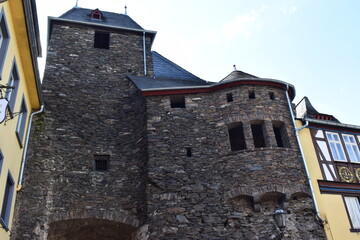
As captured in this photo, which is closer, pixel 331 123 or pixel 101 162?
pixel 101 162

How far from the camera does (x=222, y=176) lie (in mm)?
11703

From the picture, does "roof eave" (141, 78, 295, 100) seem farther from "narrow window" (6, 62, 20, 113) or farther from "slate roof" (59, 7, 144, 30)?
"slate roof" (59, 7, 144, 30)

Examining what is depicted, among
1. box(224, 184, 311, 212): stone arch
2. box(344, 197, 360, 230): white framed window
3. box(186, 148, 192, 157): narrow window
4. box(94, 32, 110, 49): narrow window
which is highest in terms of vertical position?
box(94, 32, 110, 49): narrow window

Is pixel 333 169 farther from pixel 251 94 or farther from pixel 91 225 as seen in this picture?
pixel 91 225

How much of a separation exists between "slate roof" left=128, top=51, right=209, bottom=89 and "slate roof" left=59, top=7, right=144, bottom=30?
1867 mm

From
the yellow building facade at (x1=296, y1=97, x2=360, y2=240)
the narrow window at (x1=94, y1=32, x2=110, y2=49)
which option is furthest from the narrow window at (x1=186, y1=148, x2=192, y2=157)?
the narrow window at (x1=94, y1=32, x2=110, y2=49)

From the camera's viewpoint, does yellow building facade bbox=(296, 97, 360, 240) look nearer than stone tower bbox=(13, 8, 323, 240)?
No

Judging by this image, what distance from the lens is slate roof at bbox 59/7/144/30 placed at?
1764cm

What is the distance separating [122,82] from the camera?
1518cm

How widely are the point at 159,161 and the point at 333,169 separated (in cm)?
571

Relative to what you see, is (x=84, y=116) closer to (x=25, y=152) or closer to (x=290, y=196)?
(x=25, y=152)

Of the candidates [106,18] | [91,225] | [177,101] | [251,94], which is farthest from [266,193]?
[106,18]

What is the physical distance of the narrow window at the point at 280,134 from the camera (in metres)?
12.6

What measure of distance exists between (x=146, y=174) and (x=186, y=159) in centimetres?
131
